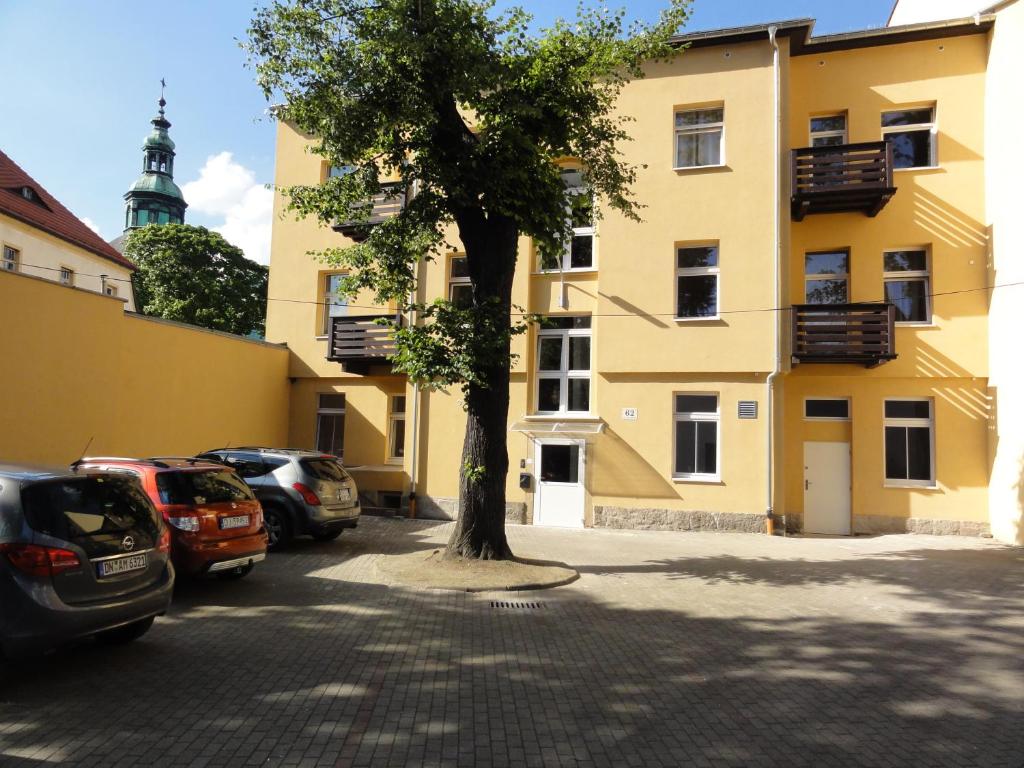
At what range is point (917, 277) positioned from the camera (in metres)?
14.7

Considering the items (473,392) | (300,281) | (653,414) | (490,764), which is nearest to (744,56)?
(653,414)

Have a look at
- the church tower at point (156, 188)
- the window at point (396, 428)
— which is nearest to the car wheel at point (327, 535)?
the window at point (396, 428)

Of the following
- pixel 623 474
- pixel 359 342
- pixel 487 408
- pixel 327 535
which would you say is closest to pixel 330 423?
pixel 359 342

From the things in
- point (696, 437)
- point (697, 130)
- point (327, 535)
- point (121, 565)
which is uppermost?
point (697, 130)

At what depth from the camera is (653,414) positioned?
48.4 feet

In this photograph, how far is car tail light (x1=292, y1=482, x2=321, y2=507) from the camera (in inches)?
428

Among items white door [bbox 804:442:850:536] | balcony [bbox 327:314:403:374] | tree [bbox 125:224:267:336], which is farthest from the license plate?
tree [bbox 125:224:267:336]

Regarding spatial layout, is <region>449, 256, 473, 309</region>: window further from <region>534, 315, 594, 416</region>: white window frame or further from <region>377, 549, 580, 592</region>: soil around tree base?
<region>377, 549, 580, 592</region>: soil around tree base

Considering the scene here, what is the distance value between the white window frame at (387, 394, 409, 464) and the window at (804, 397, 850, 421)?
378 inches

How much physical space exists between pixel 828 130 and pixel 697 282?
4.79 meters

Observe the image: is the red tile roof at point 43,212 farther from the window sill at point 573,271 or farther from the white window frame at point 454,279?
the window sill at point 573,271

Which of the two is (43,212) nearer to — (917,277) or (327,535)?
(327,535)

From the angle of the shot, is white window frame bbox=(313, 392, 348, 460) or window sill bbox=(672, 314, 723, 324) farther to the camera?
white window frame bbox=(313, 392, 348, 460)

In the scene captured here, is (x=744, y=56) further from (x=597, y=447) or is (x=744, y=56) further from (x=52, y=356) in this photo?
(x=52, y=356)
